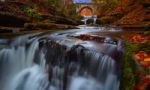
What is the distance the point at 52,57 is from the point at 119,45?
99.6 inches

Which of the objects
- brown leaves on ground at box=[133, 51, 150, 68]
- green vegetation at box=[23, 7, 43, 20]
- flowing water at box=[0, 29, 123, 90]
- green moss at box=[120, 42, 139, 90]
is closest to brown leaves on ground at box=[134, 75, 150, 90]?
green moss at box=[120, 42, 139, 90]

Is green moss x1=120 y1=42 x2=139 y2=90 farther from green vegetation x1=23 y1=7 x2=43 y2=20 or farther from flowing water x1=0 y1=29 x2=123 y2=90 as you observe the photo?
green vegetation x1=23 y1=7 x2=43 y2=20

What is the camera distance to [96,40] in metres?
11.2

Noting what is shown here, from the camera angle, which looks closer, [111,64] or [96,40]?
[111,64]

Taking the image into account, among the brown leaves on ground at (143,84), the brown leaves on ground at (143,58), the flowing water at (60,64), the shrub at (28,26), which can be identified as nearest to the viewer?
the brown leaves on ground at (143,84)

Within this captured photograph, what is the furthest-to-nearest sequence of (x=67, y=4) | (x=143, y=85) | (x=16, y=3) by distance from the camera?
(x=67, y=4) < (x=16, y=3) < (x=143, y=85)

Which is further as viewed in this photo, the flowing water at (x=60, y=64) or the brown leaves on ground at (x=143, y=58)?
the flowing water at (x=60, y=64)

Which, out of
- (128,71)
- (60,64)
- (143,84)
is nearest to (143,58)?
(128,71)

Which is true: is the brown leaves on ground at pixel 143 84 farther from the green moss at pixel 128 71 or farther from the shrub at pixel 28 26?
the shrub at pixel 28 26

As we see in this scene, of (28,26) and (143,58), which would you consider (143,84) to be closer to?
(143,58)

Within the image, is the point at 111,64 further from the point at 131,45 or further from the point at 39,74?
the point at 39,74

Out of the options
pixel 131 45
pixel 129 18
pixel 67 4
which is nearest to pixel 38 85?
Answer: pixel 131 45

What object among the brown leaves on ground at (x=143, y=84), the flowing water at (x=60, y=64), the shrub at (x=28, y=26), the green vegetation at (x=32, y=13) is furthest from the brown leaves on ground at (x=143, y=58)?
the green vegetation at (x=32, y=13)

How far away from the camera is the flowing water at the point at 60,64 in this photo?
9430 mm
